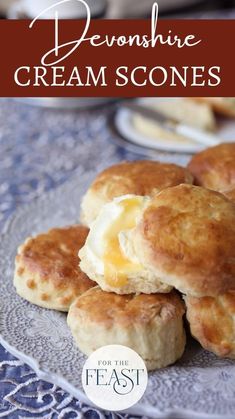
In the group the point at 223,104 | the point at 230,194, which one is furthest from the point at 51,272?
the point at 223,104

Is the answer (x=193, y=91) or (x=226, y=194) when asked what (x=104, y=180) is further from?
(x=193, y=91)

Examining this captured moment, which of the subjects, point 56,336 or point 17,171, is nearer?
point 56,336

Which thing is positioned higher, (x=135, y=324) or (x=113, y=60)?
(x=113, y=60)

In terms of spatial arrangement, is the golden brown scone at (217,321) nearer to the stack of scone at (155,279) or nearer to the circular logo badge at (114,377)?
the stack of scone at (155,279)

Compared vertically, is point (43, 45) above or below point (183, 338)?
above

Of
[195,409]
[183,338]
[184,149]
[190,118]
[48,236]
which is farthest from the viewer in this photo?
[190,118]

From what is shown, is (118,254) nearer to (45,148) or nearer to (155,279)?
(155,279)

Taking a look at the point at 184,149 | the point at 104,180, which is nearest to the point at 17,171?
the point at 184,149

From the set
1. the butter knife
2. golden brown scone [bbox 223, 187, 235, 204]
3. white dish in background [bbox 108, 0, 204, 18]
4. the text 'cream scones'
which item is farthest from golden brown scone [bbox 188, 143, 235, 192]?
white dish in background [bbox 108, 0, 204, 18]
